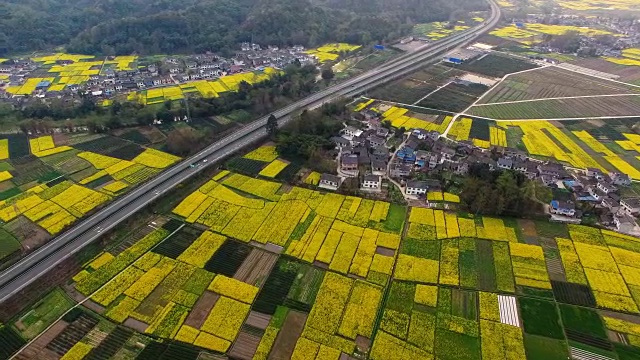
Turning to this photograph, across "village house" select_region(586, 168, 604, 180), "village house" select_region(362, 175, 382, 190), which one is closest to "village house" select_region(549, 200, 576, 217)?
"village house" select_region(586, 168, 604, 180)

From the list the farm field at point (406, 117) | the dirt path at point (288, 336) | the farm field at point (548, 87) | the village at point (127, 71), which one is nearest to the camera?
the dirt path at point (288, 336)

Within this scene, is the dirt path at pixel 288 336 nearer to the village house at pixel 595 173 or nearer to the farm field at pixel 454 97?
the village house at pixel 595 173

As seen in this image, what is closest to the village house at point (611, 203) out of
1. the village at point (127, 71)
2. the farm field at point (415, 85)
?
the farm field at point (415, 85)

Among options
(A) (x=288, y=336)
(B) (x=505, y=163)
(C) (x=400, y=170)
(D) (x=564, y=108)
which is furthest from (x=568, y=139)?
(A) (x=288, y=336)

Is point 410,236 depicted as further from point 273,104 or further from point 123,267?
point 273,104

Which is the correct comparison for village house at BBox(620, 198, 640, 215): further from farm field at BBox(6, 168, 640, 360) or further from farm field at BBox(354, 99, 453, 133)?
farm field at BBox(354, 99, 453, 133)

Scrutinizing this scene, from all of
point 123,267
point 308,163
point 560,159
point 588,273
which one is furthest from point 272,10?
point 588,273
